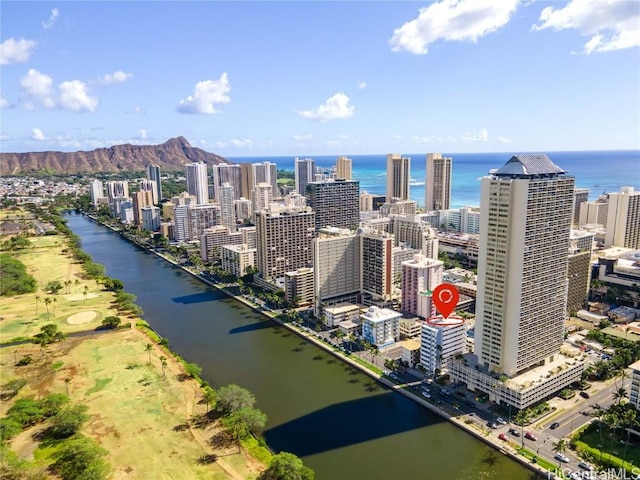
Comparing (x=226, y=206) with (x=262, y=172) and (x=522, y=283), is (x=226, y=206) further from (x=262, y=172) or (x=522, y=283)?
(x=522, y=283)

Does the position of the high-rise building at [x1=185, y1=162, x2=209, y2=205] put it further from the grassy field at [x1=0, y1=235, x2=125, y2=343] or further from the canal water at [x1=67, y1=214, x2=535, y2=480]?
the canal water at [x1=67, y1=214, x2=535, y2=480]

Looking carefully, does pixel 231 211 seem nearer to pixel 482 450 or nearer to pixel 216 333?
pixel 216 333

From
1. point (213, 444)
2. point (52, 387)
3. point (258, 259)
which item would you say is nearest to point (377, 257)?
point (258, 259)

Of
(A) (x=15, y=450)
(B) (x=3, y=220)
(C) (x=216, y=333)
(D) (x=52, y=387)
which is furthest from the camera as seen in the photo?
(B) (x=3, y=220)

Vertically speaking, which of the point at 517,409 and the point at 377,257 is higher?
the point at 377,257

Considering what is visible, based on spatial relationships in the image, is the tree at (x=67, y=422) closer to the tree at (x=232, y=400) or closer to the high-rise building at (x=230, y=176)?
the tree at (x=232, y=400)
